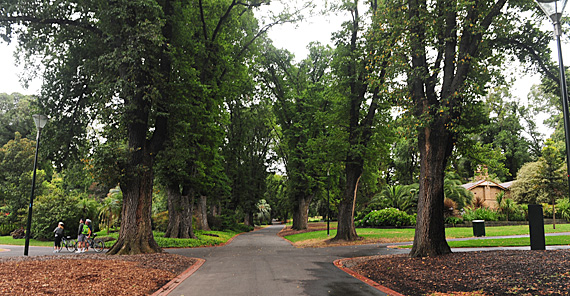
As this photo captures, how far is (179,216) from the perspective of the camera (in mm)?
23250

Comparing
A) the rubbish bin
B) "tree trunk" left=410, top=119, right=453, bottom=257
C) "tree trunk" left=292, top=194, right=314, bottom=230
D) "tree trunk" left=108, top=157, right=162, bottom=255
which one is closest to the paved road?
"tree trunk" left=410, top=119, right=453, bottom=257

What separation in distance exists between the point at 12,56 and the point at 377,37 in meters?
16.9

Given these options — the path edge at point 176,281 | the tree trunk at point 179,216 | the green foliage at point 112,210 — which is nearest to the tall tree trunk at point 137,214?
the path edge at point 176,281

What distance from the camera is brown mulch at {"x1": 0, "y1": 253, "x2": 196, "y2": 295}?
6984 mm

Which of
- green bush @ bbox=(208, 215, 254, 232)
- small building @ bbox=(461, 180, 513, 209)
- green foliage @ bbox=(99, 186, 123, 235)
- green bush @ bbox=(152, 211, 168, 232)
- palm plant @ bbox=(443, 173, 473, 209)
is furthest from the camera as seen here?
green bush @ bbox=(208, 215, 254, 232)

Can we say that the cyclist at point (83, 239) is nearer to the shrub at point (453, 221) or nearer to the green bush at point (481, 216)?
the shrub at point (453, 221)

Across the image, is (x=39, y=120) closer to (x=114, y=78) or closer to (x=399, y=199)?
(x=114, y=78)

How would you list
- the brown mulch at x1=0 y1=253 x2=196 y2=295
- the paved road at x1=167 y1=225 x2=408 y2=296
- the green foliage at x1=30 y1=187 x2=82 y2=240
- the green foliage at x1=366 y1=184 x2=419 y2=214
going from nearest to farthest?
the brown mulch at x1=0 y1=253 x2=196 y2=295, the paved road at x1=167 y1=225 x2=408 y2=296, the green foliage at x1=30 y1=187 x2=82 y2=240, the green foliage at x1=366 y1=184 x2=419 y2=214

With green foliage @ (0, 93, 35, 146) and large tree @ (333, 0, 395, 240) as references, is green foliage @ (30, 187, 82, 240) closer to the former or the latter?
large tree @ (333, 0, 395, 240)

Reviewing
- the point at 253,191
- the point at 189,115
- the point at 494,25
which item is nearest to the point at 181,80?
the point at 189,115

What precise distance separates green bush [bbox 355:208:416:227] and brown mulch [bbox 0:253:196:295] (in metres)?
24.0

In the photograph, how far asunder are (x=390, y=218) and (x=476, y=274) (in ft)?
79.2

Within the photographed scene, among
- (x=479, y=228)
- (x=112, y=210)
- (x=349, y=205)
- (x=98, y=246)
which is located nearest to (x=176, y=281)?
(x=98, y=246)

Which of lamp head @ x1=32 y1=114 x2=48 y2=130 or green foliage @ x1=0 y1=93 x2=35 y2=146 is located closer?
lamp head @ x1=32 y1=114 x2=48 y2=130
